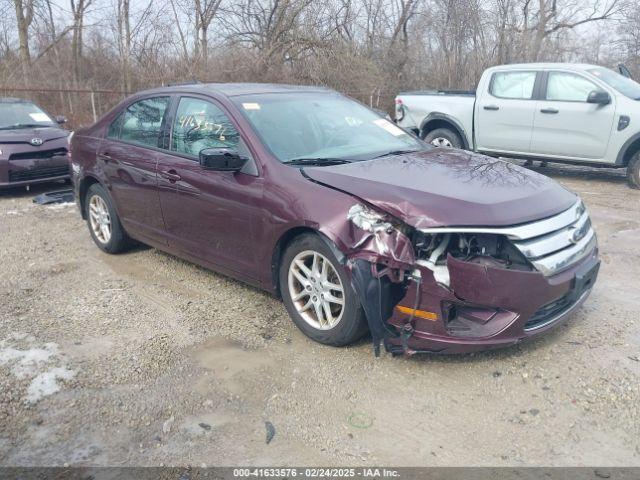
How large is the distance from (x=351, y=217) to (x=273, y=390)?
110 cm

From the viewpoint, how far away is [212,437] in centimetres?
282

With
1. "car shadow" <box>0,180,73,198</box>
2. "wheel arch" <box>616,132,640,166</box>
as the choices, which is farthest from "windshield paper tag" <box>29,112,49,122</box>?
"wheel arch" <box>616,132,640,166</box>

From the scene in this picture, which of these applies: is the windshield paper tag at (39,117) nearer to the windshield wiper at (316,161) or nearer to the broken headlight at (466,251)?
the windshield wiper at (316,161)

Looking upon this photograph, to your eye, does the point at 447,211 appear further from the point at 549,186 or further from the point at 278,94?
the point at 278,94

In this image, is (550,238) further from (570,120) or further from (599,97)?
(570,120)

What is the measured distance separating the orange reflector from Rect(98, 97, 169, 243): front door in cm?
→ 249

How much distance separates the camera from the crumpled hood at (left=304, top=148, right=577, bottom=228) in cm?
315

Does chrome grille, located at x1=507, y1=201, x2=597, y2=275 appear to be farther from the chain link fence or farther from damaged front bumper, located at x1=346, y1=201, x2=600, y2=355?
the chain link fence

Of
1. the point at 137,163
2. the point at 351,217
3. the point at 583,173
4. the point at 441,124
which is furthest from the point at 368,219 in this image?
the point at 583,173

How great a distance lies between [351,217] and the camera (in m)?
3.31

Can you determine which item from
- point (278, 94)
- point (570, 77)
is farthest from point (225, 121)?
point (570, 77)

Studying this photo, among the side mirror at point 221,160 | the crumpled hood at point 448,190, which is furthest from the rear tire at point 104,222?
the crumpled hood at point 448,190

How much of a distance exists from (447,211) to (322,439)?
140 cm

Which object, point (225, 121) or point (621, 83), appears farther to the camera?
point (621, 83)
